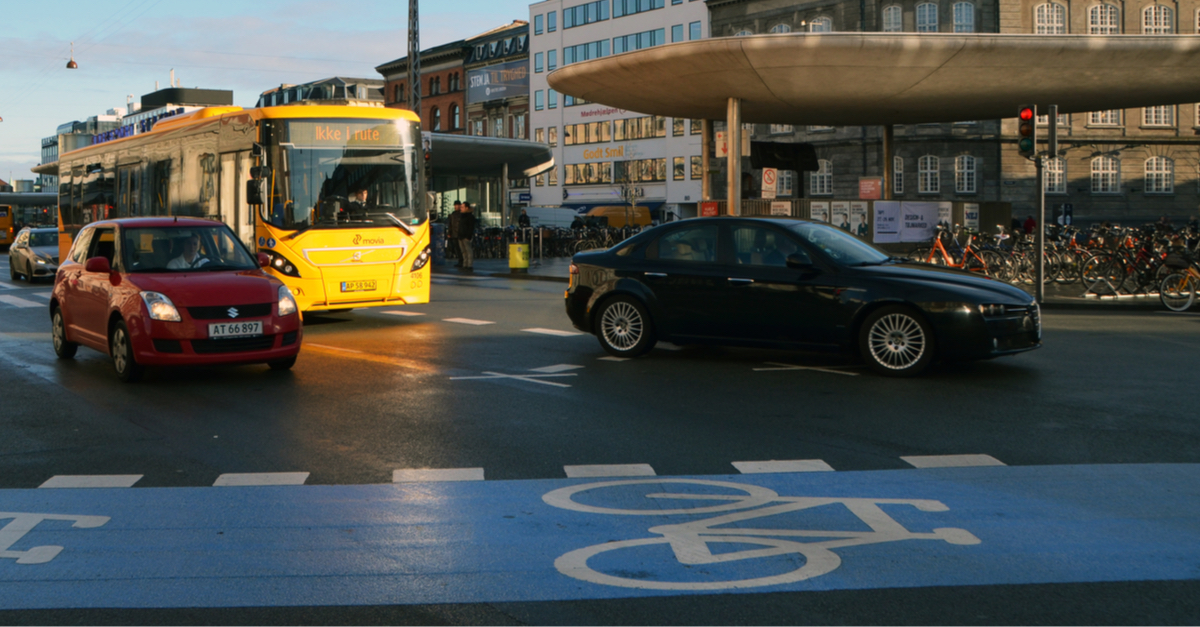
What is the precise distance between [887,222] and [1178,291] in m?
12.7

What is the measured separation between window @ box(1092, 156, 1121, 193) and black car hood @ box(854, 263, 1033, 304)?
5255 cm

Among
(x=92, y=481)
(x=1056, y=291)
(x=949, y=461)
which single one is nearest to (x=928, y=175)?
(x=1056, y=291)

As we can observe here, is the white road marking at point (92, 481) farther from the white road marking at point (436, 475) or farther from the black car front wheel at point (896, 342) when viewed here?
the black car front wheel at point (896, 342)

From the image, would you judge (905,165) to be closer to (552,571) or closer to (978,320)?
(978,320)

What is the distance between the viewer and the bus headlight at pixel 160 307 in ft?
34.3

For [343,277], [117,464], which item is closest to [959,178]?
[343,277]

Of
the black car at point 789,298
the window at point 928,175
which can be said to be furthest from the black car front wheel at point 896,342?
the window at point 928,175

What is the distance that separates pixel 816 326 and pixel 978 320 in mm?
1456

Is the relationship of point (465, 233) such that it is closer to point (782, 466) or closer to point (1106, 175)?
point (782, 466)

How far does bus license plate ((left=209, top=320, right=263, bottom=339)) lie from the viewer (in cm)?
1058

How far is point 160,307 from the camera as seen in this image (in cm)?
1048

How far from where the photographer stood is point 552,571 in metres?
4.77

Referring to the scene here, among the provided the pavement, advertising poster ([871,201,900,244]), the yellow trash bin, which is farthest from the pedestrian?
advertising poster ([871,201,900,244])

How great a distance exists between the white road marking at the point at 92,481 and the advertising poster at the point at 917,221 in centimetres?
2657
